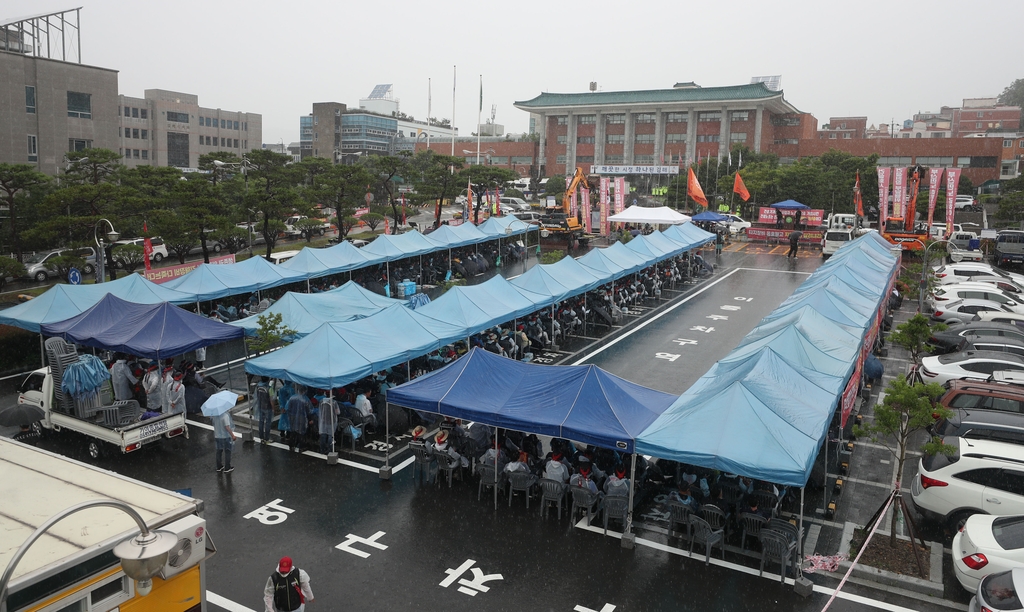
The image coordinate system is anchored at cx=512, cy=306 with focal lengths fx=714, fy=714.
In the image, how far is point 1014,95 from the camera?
492 ft

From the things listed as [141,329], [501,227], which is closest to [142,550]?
[141,329]

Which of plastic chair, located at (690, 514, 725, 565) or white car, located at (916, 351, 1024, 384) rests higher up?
white car, located at (916, 351, 1024, 384)

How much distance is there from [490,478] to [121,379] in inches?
354

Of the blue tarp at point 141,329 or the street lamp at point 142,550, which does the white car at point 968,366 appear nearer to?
the street lamp at point 142,550

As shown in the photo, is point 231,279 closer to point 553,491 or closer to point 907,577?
point 553,491

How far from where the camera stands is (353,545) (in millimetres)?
10148

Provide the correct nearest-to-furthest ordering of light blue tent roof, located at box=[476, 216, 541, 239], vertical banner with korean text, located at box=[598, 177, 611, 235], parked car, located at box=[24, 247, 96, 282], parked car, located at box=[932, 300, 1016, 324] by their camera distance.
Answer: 1. parked car, located at box=[932, 300, 1016, 324]
2. parked car, located at box=[24, 247, 96, 282]
3. light blue tent roof, located at box=[476, 216, 541, 239]
4. vertical banner with korean text, located at box=[598, 177, 611, 235]

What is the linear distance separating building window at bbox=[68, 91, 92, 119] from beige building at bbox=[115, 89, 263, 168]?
97.7 ft

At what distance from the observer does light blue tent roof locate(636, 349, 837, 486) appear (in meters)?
9.34

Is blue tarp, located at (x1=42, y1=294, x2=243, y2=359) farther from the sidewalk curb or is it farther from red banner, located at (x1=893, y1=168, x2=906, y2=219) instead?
red banner, located at (x1=893, y1=168, x2=906, y2=219)

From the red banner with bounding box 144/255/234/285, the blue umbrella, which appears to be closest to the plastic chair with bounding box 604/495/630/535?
the blue umbrella

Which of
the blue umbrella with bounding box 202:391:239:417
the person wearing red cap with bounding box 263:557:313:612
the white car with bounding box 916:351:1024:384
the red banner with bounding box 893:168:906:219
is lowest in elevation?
the person wearing red cap with bounding box 263:557:313:612

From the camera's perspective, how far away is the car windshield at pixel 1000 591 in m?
7.27

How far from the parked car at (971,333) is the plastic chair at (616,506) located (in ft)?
40.4
